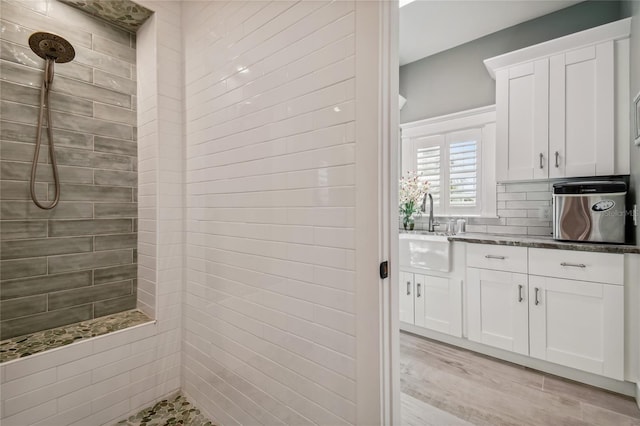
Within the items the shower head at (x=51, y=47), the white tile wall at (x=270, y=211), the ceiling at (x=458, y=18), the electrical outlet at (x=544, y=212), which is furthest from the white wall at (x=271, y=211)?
the electrical outlet at (x=544, y=212)

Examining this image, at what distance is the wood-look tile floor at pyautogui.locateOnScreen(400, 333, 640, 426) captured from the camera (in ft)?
5.47

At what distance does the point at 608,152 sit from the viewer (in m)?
2.12

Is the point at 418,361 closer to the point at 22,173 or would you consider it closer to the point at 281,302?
the point at 281,302

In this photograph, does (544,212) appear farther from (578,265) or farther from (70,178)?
(70,178)

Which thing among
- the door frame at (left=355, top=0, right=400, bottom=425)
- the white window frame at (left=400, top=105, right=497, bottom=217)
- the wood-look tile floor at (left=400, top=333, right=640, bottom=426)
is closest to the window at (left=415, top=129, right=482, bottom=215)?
the white window frame at (left=400, top=105, right=497, bottom=217)

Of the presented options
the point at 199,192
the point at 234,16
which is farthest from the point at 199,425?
the point at 234,16

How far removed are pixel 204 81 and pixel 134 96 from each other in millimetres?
650

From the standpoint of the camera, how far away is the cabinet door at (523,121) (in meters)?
2.36

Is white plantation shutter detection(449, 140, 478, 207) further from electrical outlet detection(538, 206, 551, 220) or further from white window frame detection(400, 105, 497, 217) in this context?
electrical outlet detection(538, 206, 551, 220)

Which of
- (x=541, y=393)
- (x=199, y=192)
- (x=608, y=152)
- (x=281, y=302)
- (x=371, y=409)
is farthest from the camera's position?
(x=608, y=152)

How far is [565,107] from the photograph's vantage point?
2.26 meters

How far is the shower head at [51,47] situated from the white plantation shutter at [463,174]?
127 inches

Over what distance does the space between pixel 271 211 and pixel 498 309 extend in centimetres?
206

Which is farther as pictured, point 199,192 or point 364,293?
point 199,192
